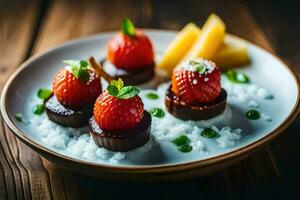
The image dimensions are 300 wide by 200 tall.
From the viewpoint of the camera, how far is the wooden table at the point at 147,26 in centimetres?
162

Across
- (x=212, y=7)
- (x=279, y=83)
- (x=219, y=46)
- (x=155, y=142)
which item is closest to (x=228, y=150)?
(x=155, y=142)

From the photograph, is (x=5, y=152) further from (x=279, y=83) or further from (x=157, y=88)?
(x=279, y=83)

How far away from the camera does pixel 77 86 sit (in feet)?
5.70

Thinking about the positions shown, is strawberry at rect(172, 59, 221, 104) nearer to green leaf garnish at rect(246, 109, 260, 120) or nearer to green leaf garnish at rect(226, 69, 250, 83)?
green leaf garnish at rect(246, 109, 260, 120)

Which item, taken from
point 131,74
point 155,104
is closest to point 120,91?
point 155,104

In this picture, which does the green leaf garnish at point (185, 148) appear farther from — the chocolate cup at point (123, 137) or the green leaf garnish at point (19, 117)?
the green leaf garnish at point (19, 117)

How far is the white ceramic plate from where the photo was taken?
5.13 ft

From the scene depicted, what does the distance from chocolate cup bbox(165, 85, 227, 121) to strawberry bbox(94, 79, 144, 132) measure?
0.67ft

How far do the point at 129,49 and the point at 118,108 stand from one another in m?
0.49

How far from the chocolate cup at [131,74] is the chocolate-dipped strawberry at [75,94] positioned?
0.86 feet

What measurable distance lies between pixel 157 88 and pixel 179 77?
0.27 m

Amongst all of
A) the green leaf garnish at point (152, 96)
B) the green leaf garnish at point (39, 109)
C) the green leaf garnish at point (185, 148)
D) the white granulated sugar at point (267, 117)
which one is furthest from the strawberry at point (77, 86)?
the white granulated sugar at point (267, 117)

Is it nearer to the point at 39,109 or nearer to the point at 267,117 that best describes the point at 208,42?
the point at 267,117

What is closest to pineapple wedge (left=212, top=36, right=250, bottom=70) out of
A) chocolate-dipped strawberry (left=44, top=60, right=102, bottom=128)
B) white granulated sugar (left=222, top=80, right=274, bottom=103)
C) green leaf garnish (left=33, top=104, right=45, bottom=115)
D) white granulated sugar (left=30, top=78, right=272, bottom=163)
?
white granulated sugar (left=222, top=80, right=274, bottom=103)
